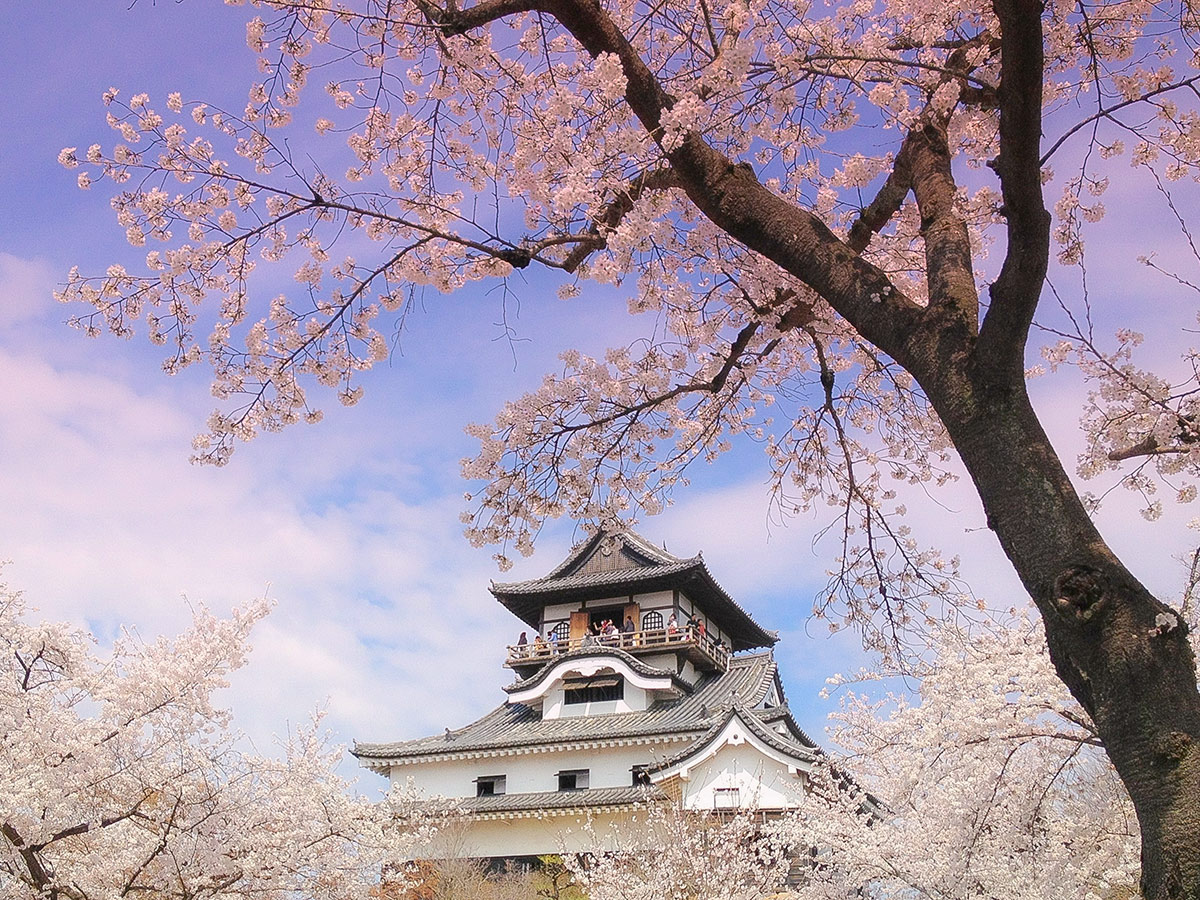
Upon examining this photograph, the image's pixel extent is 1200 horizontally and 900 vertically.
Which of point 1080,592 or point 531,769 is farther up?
point 531,769

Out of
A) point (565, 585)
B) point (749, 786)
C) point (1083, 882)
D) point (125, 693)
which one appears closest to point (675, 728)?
point (749, 786)

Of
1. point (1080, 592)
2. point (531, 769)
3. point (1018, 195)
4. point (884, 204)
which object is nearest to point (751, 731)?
point (531, 769)

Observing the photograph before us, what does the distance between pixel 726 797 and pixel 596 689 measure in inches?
221

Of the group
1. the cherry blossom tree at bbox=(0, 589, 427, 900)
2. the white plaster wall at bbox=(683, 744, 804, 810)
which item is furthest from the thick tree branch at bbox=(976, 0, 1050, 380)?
the white plaster wall at bbox=(683, 744, 804, 810)

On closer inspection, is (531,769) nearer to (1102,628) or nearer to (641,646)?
(641,646)

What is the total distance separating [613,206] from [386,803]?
12.2 metres

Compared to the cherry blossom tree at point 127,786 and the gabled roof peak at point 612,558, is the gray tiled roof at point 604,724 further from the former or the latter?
the cherry blossom tree at point 127,786

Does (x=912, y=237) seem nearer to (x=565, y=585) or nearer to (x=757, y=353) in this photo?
(x=757, y=353)

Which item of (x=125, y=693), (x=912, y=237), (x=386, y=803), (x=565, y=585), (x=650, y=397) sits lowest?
(x=386, y=803)

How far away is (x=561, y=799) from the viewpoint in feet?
69.3

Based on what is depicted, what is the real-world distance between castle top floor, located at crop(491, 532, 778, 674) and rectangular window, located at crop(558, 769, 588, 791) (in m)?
3.33

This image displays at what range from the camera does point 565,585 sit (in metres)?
26.1

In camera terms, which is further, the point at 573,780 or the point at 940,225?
the point at 573,780

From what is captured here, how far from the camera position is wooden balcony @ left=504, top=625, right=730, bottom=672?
960 inches
